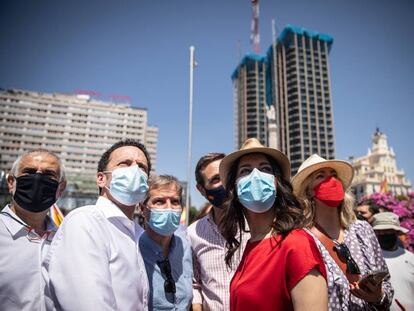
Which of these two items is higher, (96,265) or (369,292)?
(96,265)

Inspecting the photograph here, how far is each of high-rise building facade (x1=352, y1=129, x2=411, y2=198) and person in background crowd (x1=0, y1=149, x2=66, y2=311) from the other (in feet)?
308

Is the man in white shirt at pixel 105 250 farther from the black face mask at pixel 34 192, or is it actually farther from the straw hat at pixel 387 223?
the straw hat at pixel 387 223

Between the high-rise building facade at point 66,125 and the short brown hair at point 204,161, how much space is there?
91.3 m

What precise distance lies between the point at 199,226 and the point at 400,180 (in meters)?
110

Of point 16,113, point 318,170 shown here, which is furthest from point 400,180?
point 16,113

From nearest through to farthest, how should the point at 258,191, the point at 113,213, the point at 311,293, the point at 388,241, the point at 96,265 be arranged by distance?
the point at 311,293
the point at 96,265
the point at 258,191
the point at 113,213
the point at 388,241

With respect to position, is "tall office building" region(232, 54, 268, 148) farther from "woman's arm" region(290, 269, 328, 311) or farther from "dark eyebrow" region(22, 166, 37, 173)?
"woman's arm" region(290, 269, 328, 311)

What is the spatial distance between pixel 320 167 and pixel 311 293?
206cm

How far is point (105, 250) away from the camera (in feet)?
5.85

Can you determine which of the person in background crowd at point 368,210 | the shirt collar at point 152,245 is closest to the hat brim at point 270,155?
the shirt collar at point 152,245

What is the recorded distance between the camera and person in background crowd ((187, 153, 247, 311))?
102 inches

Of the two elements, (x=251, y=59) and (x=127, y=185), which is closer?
(x=127, y=185)

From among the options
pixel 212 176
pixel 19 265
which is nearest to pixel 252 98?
pixel 212 176

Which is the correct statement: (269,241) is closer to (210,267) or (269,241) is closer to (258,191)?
(258,191)
